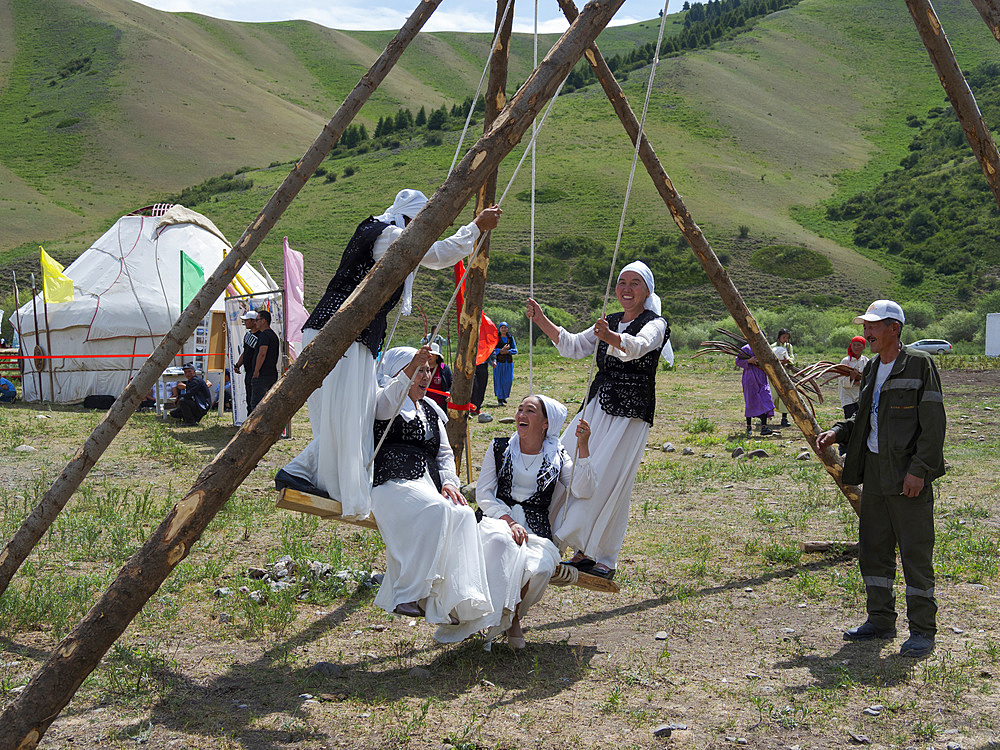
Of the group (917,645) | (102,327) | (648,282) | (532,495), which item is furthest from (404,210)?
(102,327)

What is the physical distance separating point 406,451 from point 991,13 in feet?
11.5

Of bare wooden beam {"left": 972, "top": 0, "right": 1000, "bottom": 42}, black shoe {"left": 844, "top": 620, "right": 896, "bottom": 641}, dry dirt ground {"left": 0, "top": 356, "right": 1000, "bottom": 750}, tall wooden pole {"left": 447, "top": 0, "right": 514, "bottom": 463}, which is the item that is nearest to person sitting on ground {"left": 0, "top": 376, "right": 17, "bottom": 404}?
dry dirt ground {"left": 0, "top": 356, "right": 1000, "bottom": 750}

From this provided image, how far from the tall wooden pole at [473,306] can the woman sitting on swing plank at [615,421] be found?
5.12ft

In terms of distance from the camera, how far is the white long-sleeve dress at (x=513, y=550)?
13.5 ft

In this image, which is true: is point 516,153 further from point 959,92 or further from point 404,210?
point 404,210

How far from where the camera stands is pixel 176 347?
493cm

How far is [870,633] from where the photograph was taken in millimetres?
4516

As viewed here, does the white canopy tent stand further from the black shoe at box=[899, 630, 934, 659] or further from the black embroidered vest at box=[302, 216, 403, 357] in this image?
the black shoe at box=[899, 630, 934, 659]

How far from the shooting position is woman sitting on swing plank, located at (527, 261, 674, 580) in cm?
468

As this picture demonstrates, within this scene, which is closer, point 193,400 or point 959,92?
point 959,92

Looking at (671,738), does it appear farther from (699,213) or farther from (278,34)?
(278,34)

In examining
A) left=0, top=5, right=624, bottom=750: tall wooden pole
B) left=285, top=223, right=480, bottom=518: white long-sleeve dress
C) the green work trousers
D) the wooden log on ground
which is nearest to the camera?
left=0, top=5, right=624, bottom=750: tall wooden pole

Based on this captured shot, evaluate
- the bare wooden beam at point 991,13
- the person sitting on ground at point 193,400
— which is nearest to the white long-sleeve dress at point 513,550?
the bare wooden beam at point 991,13

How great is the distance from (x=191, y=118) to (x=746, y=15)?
66448 mm
